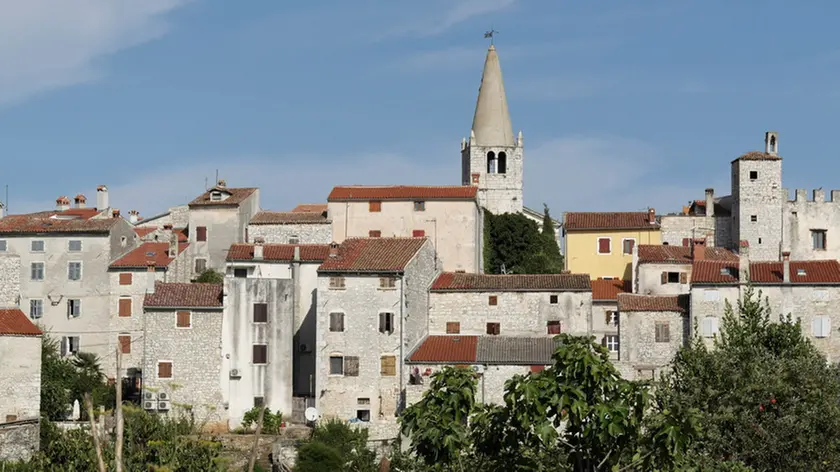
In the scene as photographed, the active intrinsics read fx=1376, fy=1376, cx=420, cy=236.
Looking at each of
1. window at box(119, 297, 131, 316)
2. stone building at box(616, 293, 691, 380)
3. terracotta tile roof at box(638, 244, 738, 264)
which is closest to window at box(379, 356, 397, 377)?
stone building at box(616, 293, 691, 380)

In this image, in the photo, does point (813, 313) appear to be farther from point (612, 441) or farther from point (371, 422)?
point (612, 441)

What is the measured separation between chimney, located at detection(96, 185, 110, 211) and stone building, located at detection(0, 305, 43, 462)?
22.3 metres

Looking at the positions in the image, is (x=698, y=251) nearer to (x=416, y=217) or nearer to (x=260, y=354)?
(x=416, y=217)

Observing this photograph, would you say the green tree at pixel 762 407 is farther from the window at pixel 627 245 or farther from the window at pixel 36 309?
the window at pixel 36 309

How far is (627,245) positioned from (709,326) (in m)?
14.9

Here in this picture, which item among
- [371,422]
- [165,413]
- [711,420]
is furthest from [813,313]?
[165,413]

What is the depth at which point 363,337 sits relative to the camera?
5788 centimetres

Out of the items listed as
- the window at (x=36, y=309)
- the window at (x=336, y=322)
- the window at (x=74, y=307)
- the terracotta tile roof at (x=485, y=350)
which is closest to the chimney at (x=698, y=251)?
the terracotta tile roof at (x=485, y=350)

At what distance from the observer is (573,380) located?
25.0 meters

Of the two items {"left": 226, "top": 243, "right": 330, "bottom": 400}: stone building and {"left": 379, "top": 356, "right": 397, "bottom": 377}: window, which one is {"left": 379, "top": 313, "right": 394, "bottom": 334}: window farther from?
{"left": 226, "top": 243, "right": 330, "bottom": 400}: stone building

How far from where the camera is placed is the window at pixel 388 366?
57562 millimetres

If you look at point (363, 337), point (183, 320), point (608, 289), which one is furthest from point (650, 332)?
point (183, 320)

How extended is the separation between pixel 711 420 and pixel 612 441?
1242 cm

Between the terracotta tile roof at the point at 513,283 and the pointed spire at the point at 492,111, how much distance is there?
27.5m
